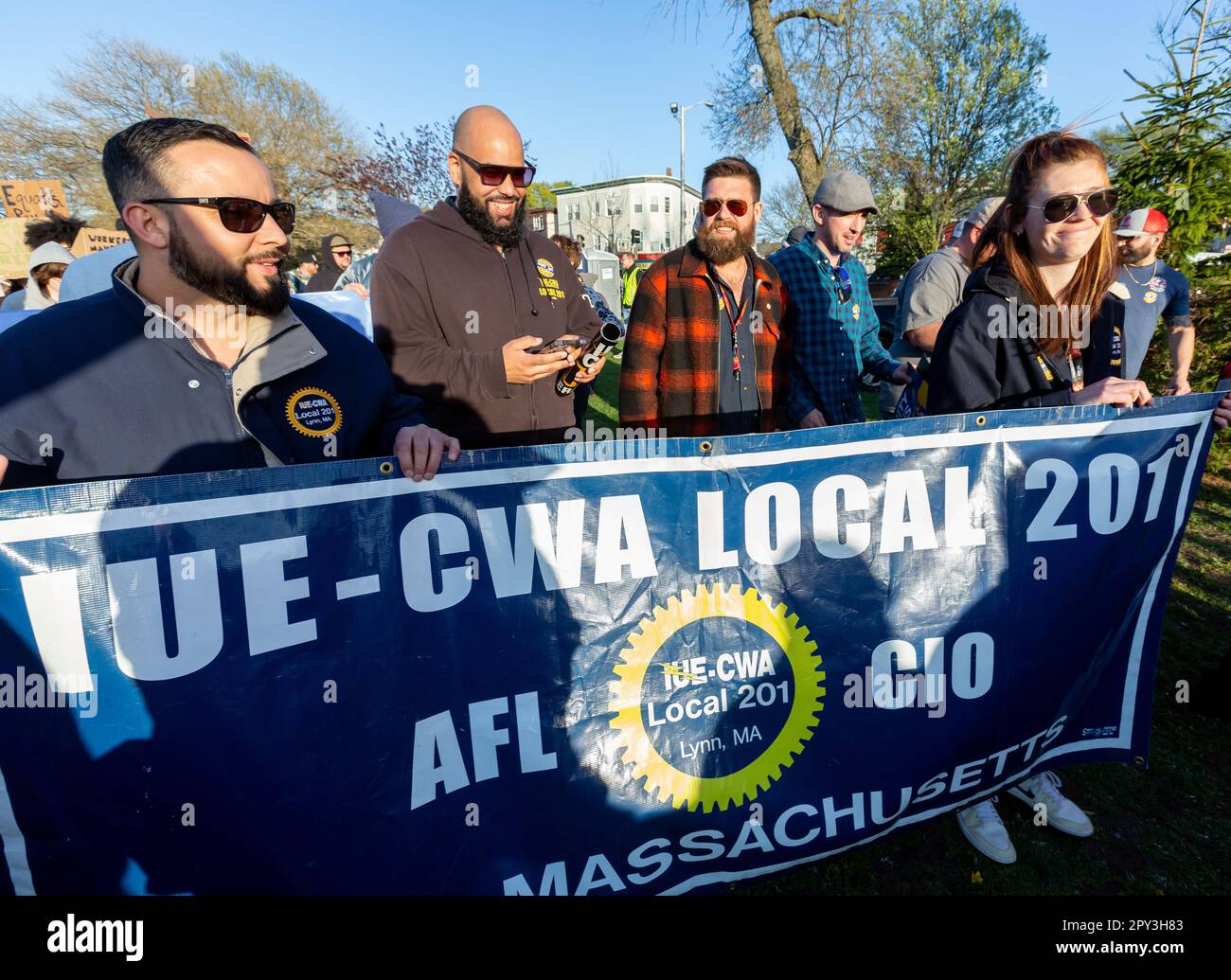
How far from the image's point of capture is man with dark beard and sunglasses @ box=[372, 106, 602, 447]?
9.16ft

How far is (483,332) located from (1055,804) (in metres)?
3.15

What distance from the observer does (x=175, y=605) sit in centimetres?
168

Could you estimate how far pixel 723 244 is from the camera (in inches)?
133

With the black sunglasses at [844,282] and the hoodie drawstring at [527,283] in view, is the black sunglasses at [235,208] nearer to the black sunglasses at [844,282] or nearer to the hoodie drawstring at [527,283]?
the hoodie drawstring at [527,283]

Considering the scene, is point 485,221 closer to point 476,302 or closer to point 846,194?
point 476,302

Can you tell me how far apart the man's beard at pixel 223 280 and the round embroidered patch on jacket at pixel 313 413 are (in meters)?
0.26

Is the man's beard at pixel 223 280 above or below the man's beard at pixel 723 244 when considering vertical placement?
below

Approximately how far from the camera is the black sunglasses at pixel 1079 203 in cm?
230

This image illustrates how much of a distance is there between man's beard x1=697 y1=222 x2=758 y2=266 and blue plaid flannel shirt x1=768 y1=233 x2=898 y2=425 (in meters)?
0.47

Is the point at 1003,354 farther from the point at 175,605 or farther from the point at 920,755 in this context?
the point at 175,605

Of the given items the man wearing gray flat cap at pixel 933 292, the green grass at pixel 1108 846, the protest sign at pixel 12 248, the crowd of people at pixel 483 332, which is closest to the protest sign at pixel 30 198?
the protest sign at pixel 12 248

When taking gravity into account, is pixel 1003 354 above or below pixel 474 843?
above
